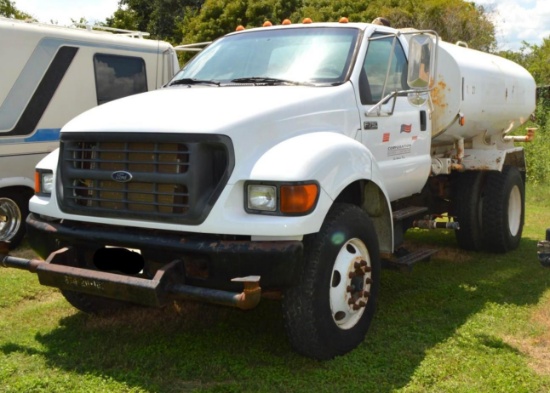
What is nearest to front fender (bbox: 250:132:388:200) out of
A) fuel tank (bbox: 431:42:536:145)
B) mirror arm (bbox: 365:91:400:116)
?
mirror arm (bbox: 365:91:400:116)

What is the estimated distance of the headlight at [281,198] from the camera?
12.6ft

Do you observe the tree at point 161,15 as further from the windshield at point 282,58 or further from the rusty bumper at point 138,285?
the rusty bumper at point 138,285

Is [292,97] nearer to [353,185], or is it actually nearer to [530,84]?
[353,185]

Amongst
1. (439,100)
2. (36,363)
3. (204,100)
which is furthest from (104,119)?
(439,100)

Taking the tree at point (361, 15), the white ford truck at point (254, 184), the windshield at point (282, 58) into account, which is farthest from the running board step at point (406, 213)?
the tree at point (361, 15)

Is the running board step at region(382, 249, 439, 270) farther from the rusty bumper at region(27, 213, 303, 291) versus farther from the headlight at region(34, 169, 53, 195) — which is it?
the headlight at region(34, 169, 53, 195)

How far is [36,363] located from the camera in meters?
4.32

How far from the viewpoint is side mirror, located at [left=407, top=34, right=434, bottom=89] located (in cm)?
480

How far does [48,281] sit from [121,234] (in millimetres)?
574

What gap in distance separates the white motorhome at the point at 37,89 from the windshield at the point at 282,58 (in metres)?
3.08

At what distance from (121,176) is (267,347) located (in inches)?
61.3

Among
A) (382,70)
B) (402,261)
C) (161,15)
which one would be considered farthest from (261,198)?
(161,15)

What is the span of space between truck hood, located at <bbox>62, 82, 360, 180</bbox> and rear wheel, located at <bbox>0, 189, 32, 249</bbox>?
12.2 ft

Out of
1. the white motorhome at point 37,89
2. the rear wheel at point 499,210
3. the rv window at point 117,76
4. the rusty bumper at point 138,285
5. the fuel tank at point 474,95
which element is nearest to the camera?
the rusty bumper at point 138,285
